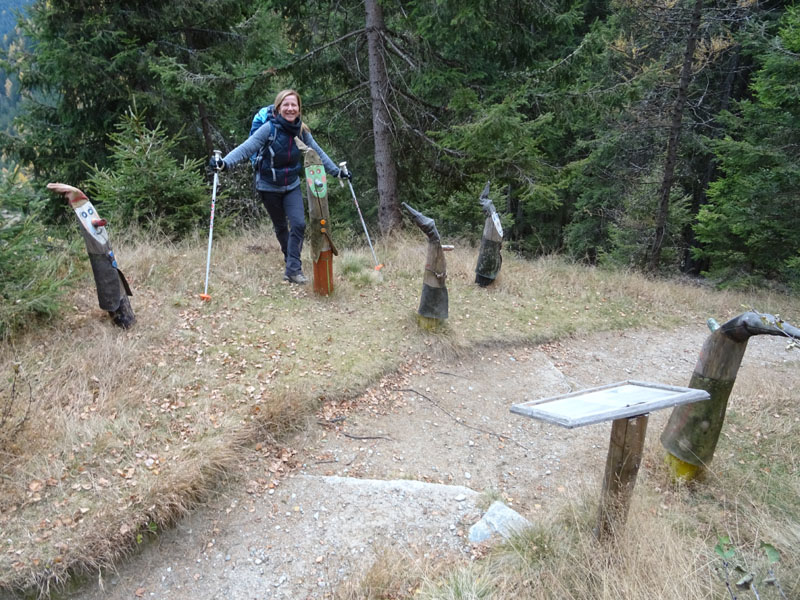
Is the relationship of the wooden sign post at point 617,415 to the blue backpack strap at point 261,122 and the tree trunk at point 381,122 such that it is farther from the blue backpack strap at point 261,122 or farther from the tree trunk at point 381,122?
the tree trunk at point 381,122

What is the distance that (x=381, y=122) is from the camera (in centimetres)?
931

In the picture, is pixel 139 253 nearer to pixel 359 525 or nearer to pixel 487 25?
pixel 359 525

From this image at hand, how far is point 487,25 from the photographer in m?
7.69

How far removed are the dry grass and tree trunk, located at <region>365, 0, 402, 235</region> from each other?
142 cm

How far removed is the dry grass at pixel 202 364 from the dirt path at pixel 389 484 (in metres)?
0.22

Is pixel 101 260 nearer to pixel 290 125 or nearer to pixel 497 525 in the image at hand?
pixel 290 125

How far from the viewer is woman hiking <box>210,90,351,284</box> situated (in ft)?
19.5

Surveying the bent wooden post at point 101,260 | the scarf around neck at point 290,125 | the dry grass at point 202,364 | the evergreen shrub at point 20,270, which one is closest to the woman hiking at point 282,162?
the scarf around neck at point 290,125

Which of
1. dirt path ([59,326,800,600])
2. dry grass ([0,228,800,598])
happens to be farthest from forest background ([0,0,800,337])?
dirt path ([59,326,800,600])

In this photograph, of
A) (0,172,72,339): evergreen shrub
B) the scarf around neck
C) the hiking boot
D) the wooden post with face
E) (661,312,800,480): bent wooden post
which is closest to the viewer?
the wooden post with face

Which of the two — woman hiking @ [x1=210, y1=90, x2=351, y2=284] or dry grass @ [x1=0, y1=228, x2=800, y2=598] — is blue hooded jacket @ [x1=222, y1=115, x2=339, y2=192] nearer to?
woman hiking @ [x1=210, y1=90, x2=351, y2=284]

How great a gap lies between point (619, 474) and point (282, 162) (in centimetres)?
519

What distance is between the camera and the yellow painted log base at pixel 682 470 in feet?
12.8

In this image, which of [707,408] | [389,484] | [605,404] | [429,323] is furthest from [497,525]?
[429,323]
